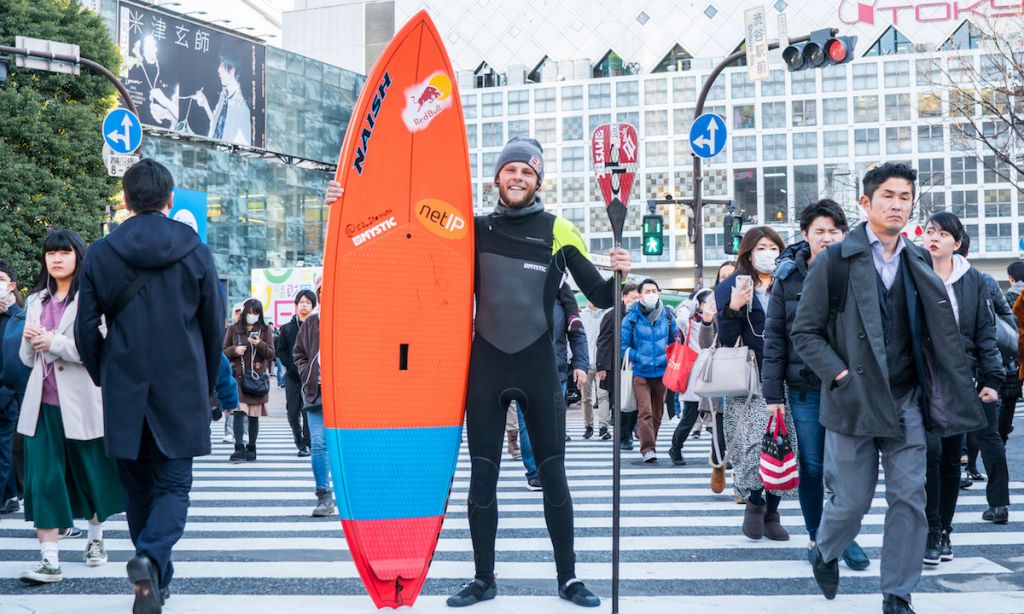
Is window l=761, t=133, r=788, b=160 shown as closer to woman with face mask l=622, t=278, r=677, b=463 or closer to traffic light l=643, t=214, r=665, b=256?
traffic light l=643, t=214, r=665, b=256

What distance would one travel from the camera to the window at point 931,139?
59.4 m

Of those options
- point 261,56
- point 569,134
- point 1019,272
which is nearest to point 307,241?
point 261,56

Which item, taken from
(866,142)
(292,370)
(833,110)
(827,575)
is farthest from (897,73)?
(827,575)

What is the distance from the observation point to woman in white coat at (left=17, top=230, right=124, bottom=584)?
544 centimetres

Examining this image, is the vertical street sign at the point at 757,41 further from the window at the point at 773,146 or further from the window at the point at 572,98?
the window at the point at 572,98

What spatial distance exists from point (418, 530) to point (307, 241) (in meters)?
58.6

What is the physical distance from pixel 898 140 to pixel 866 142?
1825mm

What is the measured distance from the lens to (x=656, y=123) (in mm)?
66250

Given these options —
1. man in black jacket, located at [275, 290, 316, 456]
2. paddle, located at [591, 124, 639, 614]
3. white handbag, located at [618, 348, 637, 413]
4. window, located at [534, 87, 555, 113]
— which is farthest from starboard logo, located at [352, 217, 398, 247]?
window, located at [534, 87, 555, 113]

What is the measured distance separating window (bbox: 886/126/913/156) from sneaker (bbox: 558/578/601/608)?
61629 millimetres

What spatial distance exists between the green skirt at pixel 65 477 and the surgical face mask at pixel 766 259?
4.08 m

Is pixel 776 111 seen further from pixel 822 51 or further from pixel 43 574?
pixel 43 574

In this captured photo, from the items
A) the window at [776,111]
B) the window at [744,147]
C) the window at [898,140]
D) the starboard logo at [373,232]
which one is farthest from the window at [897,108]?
the starboard logo at [373,232]

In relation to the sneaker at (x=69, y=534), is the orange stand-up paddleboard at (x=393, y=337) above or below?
above
